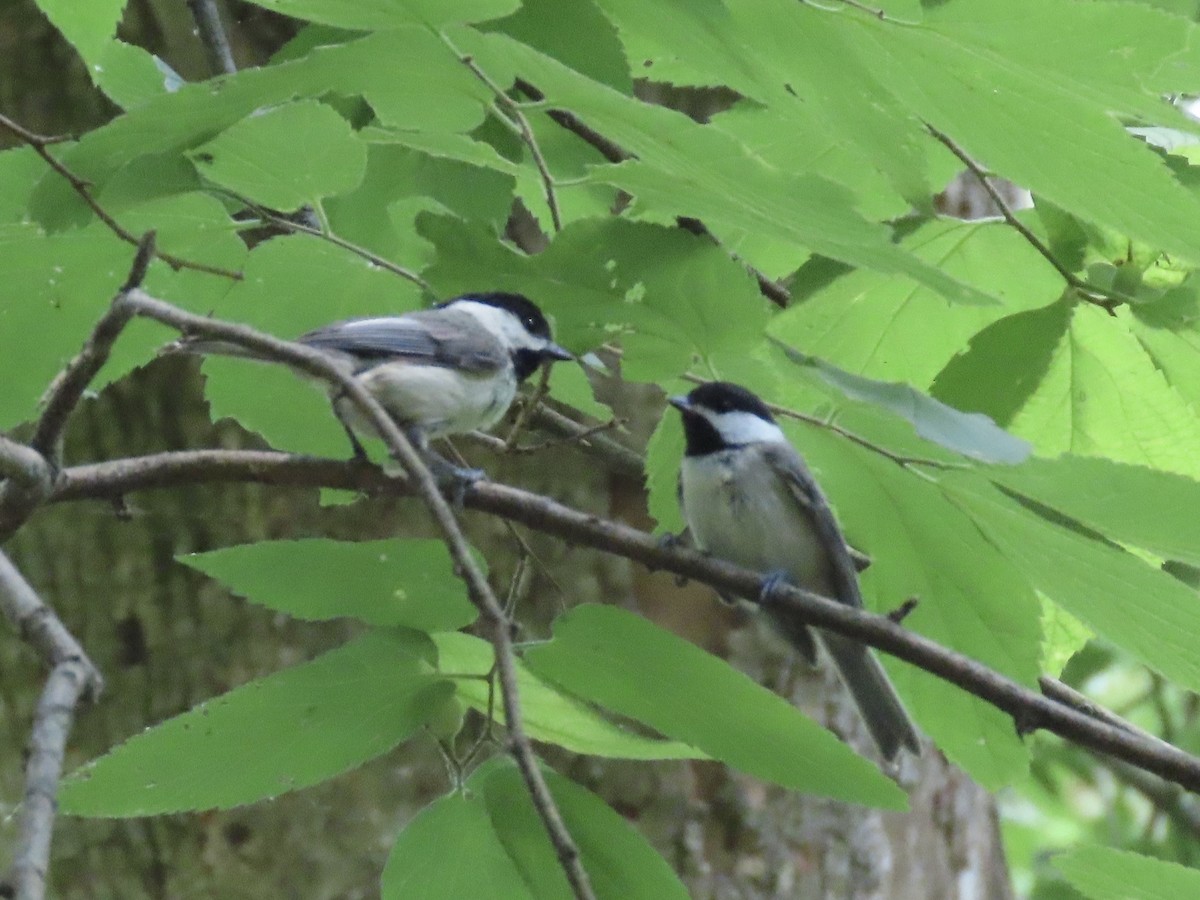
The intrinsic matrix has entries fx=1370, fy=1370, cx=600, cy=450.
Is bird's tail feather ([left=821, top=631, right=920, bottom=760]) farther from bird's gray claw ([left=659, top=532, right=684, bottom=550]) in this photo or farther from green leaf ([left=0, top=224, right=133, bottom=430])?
green leaf ([left=0, top=224, right=133, bottom=430])

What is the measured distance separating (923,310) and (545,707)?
1049mm

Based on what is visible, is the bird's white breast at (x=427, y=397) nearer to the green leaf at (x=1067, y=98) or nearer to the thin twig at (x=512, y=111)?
the thin twig at (x=512, y=111)

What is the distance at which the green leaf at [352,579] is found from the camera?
1.67 metres

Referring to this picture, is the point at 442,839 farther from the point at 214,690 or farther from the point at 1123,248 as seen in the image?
the point at 214,690

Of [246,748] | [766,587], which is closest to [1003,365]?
[766,587]

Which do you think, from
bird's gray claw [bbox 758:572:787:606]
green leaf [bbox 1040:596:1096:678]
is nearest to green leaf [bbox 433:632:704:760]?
bird's gray claw [bbox 758:572:787:606]

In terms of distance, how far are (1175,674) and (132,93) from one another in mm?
1623

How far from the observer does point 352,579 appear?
67.2 inches

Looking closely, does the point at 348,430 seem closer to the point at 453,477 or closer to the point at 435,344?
the point at 453,477

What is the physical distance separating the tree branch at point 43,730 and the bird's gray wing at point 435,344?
1.23 metres

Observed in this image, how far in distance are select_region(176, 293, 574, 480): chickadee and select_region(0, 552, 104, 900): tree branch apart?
1.17m

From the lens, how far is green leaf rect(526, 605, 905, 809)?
162cm

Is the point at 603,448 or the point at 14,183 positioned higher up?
the point at 14,183

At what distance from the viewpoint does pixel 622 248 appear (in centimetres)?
179
